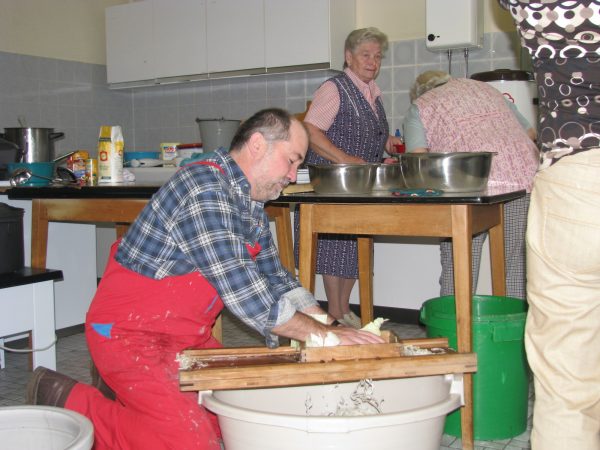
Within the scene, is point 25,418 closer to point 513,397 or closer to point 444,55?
point 513,397

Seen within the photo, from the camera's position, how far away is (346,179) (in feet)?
7.87

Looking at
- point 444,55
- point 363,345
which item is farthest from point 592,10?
point 444,55

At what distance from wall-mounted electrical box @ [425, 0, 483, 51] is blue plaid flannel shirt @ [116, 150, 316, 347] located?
2.49 metres

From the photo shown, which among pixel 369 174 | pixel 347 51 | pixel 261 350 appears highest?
pixel 347 51

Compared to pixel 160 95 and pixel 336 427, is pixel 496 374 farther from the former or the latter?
pixel 160 95

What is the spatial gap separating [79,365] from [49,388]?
47.8 inches

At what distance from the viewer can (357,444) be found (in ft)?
4.24

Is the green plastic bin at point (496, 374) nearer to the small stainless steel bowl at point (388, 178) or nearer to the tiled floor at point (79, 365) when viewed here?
the tiled floor at point (79, 365)

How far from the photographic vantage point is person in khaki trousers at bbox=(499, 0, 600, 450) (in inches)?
51.2

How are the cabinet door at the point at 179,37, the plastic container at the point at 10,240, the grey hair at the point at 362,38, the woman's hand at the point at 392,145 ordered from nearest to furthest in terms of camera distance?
1. the plastic container at the point at 10,240
2. the grey hair at the point at 362,38
3. the woman's hand at the point at 392,145
4. the cabinet door at the point at 179,37

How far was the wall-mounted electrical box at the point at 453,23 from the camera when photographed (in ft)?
12.5

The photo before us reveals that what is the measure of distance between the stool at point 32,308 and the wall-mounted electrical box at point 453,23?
2425 mm

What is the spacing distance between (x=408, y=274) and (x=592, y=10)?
2.58 meters

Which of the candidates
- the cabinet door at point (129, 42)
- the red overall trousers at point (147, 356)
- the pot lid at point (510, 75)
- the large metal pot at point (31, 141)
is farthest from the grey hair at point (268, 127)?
the cabinet door at point (129, 42)
